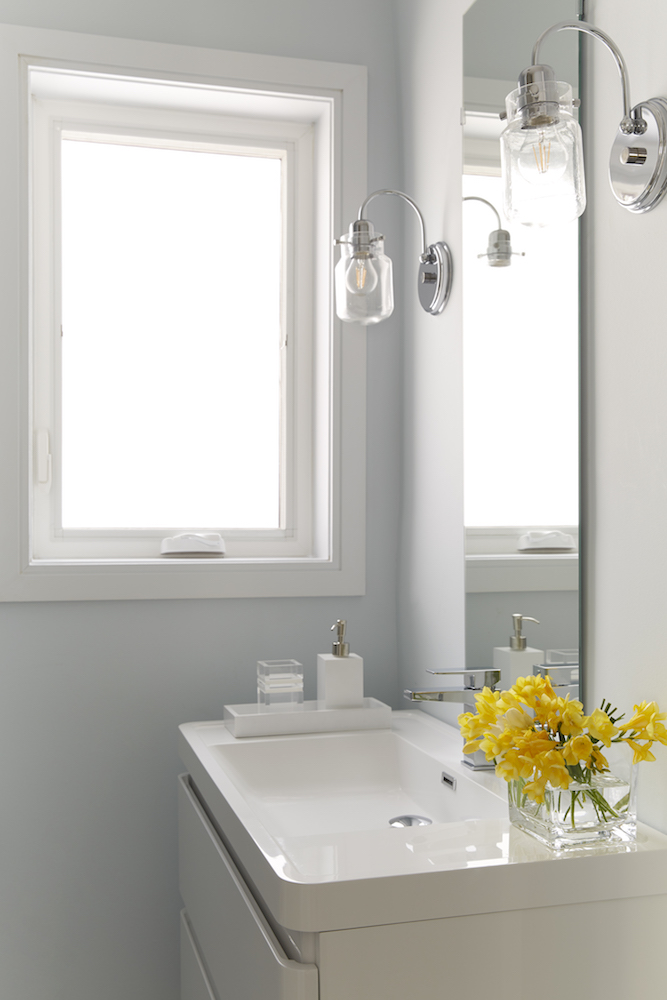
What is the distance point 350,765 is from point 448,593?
0.35 metres

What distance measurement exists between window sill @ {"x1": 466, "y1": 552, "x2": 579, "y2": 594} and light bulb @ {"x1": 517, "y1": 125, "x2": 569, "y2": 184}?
480 millimetres

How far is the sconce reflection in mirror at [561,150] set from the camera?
100 centimetres

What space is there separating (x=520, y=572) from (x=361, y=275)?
0.60 meters

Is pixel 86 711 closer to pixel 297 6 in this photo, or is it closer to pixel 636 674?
pixel 636 674

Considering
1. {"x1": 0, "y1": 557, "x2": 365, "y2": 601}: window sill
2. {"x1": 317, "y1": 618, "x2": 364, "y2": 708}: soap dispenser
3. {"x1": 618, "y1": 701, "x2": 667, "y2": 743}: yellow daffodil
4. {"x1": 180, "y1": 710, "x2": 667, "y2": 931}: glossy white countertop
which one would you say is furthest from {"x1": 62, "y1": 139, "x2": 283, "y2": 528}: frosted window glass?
{"x1": 618, "y1": 701, "x2": 667, "y2": 743}: yellow daffodil

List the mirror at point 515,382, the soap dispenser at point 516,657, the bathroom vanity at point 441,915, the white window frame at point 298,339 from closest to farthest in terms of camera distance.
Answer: the bathroom vanity at point 441,915 < the mirror at point 515,382 < the soap dispenser at point 516,657 < the white window frame at point 298,339

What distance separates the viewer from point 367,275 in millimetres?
1568

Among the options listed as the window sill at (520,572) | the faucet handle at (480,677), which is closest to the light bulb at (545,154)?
the window sill at (520,572)

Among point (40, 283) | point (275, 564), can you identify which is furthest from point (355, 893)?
point (40, 283)

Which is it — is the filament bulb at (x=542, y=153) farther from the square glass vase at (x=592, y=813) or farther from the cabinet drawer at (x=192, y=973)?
the cabinet drawer at (x=192, y=973)

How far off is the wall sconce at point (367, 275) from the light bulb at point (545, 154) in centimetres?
54

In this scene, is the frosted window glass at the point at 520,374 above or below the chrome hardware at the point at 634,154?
below

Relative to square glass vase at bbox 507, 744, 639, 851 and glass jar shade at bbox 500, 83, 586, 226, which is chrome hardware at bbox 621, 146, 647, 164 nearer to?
glass jar shade at bbox 500, 83, 586, 226

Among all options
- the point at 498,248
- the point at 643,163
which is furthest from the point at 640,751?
the point at 498,248
